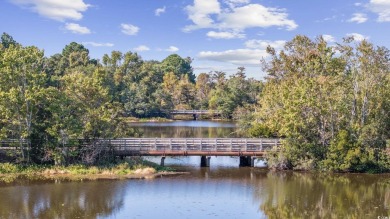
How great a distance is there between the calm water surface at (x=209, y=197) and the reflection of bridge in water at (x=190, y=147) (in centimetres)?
318

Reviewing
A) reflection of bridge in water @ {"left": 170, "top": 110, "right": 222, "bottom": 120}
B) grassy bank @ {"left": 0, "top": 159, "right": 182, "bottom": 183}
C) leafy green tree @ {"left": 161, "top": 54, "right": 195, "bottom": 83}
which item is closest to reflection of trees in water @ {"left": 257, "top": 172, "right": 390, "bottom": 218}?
grassy bank @ {"left": 0, "top": 159, "right": 182, "bottom": 183}

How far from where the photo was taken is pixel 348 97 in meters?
48.1

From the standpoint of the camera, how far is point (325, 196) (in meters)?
35.4

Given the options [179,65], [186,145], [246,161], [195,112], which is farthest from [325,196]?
[179,65]

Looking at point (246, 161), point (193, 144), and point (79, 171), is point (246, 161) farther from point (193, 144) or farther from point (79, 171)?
point (79, 171)

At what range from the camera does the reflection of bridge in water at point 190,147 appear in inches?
1773

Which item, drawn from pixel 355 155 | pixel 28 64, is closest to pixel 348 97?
pixel 355 155

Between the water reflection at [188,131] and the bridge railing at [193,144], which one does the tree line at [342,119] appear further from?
the water reflection at [188,131]

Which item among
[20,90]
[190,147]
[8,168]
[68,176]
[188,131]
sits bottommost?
[68,176]

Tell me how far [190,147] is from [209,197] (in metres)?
12.2

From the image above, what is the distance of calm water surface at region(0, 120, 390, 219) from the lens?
99.1 feet

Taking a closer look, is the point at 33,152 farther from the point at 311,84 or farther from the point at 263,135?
the point at 311,84

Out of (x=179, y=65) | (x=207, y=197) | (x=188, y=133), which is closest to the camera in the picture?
(x=207, y=197)

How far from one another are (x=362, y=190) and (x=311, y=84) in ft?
43.6
